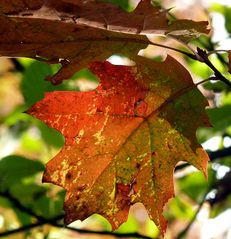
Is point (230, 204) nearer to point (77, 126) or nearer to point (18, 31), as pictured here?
point (77, 126)

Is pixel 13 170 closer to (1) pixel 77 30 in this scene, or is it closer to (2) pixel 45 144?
(2) pixel 45 144

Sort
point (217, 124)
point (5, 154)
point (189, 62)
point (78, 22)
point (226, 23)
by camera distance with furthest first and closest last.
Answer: point (189, 62) → point (226, 23) → point (5, 154) → point (217, 124) → point (78, 22)

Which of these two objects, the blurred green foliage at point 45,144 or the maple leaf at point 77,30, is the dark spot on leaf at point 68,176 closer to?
the maple leaf at point 77,30

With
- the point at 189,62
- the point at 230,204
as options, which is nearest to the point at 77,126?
the point at 230,204

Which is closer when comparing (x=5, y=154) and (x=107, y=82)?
(x=107, y=82)

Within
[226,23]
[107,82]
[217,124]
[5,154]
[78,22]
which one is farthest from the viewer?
[226,23]

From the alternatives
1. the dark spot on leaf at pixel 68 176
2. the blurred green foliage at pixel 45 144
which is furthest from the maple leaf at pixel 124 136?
the blurred green foliage at pixel 45 144

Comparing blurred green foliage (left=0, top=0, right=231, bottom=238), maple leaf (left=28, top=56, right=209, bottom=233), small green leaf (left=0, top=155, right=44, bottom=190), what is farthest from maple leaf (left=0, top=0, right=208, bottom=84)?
small green leaf (left=0, top=155, right=44, bottom=190)
